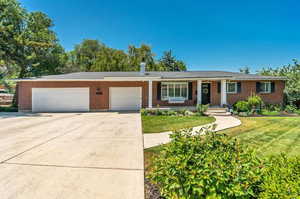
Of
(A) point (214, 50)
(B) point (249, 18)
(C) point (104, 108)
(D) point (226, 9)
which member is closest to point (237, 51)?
(A) point (214, 50)

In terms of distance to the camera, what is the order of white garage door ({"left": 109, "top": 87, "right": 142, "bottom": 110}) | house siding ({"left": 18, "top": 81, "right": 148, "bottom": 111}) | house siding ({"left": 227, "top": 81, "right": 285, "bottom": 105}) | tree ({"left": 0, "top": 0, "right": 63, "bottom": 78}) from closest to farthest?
house siding ({"left": 18, "top": 81, "right": 148, "bottom": 111})
house siding ({"left": 227, "top": 81, "right": 285, "bottom": 105})
white garage door ({"left": 109, "top": 87, "right": 142, "bottom": 110})
tree ({"left": 0, "top": 0, "right": 63, "bottom": 78})

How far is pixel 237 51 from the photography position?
23297 millimetres

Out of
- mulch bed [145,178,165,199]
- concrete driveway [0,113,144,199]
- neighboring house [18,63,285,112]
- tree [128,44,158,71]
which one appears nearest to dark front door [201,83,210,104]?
neighboring house [18,63,285,112]

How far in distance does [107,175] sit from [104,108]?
10816mm

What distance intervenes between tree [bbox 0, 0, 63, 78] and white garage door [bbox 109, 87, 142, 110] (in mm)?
10477

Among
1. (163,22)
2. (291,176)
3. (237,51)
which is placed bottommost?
(291,176)

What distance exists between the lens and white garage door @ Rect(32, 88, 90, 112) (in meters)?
12.9

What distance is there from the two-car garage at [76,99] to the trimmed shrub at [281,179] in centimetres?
1188

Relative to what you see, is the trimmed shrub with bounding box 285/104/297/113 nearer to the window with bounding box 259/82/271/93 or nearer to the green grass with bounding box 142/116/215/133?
the window with bounding box 259/82/271/93

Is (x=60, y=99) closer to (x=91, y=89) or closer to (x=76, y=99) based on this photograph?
(x=76, y=99)

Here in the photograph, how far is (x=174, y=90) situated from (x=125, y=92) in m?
4.25

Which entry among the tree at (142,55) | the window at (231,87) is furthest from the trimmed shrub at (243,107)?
the tree at (142,55)

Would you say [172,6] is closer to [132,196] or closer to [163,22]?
[163,22]

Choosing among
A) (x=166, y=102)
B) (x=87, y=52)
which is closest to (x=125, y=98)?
(x=166, y=102)
